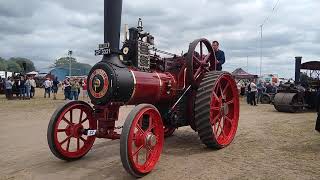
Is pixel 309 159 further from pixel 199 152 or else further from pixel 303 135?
pixel 303 135

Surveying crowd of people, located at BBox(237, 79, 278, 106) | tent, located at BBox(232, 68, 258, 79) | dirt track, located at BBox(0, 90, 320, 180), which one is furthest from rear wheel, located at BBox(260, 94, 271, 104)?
dirt track, located at BBox(0, 90, 320, 180)

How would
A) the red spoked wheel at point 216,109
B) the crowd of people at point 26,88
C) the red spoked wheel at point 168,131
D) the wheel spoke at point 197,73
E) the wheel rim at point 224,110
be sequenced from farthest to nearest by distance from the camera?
the crowd of people at point 26,88, the red spoked wheel at point 168,131, the wheel spoke at point 197,73, the wheel rim at point 224,110, the red spoked wheel at point 216,109

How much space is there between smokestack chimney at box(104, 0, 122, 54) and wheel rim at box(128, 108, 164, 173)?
117 centimetres

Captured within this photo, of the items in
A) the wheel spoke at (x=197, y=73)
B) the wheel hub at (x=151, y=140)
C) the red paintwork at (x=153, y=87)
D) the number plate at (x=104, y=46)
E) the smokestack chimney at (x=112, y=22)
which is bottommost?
the wheel hub at (x=151, y=140)

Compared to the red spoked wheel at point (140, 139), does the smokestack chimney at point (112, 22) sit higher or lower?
higher

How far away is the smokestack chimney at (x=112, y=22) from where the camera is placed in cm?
553

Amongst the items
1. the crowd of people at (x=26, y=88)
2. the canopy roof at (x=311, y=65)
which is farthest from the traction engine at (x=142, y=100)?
the crowd of people at (x=26, y=88)

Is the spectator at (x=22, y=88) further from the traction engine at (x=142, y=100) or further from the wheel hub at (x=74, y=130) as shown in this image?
the wheel hub at (x=74, y=130)

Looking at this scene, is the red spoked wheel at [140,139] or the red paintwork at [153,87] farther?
the red paintwork at [153,87]

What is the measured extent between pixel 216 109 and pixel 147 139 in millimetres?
2170

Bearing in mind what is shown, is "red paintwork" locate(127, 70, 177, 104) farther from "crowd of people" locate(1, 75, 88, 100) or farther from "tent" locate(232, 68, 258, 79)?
"tent" locate(232, 68, 258, 79)

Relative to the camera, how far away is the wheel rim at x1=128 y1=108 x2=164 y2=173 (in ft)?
15.7

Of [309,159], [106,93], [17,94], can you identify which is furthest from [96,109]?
[17,94]

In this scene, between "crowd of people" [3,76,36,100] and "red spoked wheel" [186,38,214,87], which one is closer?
"red spoked wheel" [186,38,214,87]
